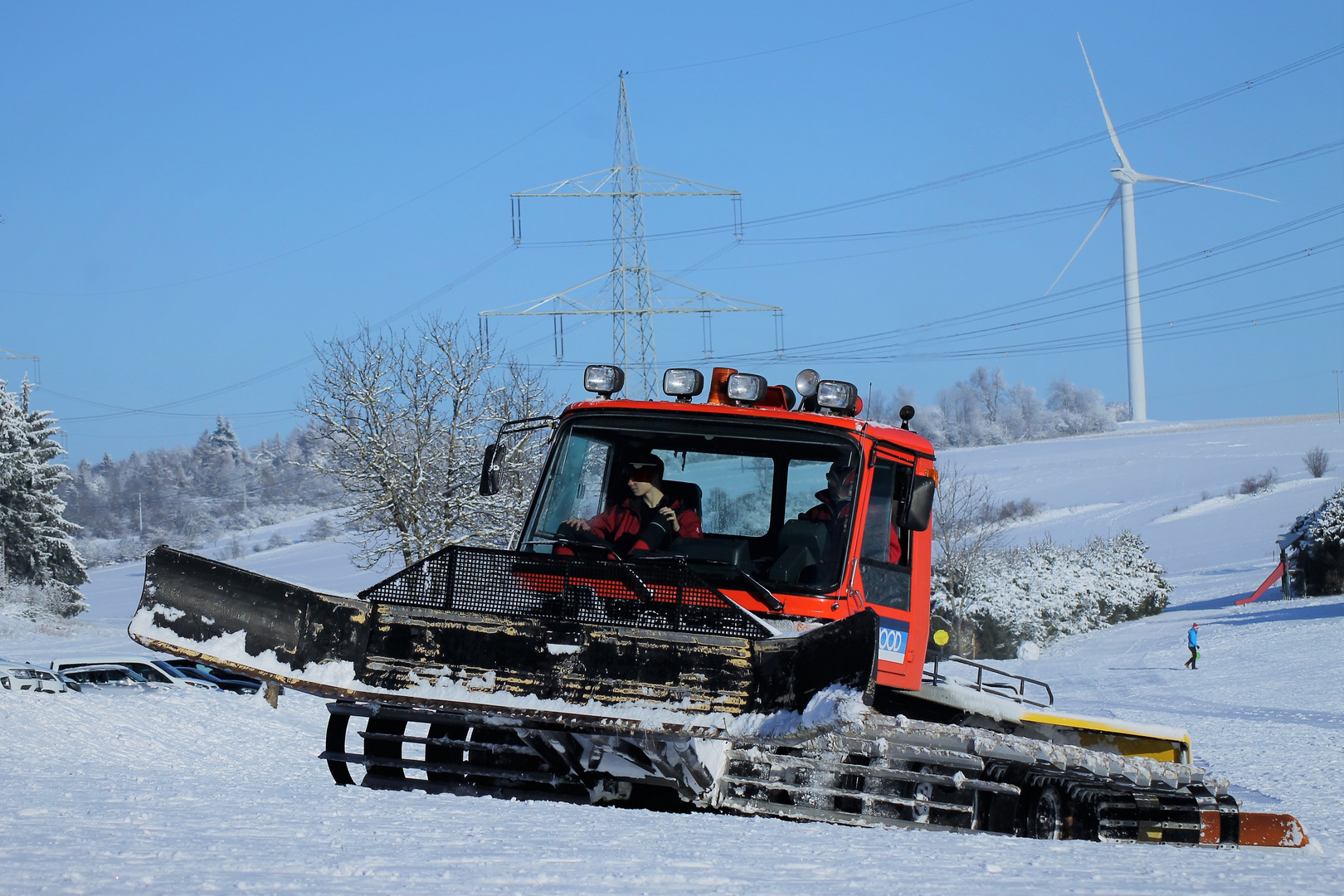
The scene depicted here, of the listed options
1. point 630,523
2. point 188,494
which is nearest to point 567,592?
point 630,523

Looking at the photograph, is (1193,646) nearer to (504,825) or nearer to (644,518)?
(644,518)

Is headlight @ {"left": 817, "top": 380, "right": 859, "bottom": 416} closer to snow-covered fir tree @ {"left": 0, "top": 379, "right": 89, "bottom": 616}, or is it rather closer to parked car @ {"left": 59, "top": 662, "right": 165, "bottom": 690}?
parked car @ {"left": 59, "top": 662, "right": 165, "bottom": 690}

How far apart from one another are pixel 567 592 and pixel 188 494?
462 feet

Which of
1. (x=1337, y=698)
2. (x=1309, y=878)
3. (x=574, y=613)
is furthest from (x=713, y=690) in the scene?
(x=1337, y=698)

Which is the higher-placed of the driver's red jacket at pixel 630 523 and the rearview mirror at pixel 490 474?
the rearview mirror at pixel 490 474

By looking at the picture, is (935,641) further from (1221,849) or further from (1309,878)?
(1309,878)

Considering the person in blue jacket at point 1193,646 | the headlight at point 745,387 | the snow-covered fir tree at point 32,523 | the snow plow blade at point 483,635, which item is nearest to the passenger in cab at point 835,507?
the headlight at point 745,387

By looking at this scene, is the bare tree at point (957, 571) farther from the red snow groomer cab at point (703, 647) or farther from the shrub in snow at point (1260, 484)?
the shrub in snow at point (1260, 484)

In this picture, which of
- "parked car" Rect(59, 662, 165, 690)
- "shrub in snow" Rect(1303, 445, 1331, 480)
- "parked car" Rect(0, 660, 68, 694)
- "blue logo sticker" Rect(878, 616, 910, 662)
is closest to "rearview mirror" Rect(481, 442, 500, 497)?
"blue logo sticker" Rect(878, 616, 910, 662)

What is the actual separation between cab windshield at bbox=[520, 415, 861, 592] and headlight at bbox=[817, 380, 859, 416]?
27 centimetres

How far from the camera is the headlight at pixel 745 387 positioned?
7.63 meters

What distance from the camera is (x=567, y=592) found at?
6.12 m

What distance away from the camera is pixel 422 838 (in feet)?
17.6

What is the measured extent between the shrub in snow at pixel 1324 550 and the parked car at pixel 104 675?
37.8 metres
